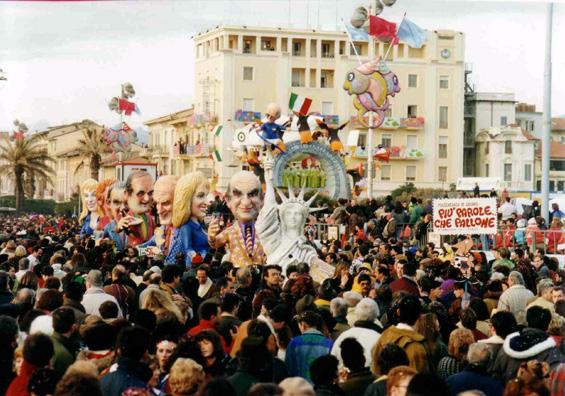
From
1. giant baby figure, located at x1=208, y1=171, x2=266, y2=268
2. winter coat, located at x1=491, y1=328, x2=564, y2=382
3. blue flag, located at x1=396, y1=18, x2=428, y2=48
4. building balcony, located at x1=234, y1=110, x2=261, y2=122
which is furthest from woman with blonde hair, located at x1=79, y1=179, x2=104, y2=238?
building balcony, located at x1=234, y1=110, x2=261, y2=122

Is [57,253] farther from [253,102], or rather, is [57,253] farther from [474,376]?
[253,102]

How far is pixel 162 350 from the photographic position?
8742mm

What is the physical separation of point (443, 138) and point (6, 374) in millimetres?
81443

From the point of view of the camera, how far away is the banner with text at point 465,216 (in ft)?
62.1

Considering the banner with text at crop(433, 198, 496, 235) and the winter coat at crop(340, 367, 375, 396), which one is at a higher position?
the banner with text at crop(433, 198, 496, 235)

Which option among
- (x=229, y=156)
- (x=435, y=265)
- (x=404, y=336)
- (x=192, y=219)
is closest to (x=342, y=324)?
(x=404, y=336)

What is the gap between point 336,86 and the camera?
8512cm

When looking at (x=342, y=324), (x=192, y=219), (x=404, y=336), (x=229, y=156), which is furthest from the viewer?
(x=229, y=156)

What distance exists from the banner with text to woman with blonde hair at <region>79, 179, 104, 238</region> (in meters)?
16.7

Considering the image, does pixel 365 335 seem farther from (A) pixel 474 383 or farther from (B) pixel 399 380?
(B) pixel 399 380

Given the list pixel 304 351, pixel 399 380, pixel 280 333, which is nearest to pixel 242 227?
pixel 280 333

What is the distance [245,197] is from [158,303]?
578 inches

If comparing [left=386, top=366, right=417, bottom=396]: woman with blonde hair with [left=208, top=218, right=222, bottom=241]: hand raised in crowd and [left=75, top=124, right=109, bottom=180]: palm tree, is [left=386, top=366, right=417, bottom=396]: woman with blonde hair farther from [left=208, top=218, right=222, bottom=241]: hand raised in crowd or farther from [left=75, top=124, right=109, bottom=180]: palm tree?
[left=75, top=124, right=109, bottom=180]: palm tree

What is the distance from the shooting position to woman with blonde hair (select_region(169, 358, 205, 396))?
7.54 meters
